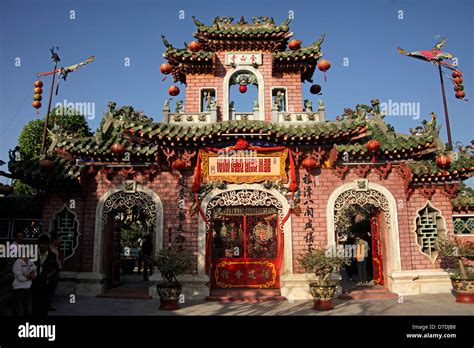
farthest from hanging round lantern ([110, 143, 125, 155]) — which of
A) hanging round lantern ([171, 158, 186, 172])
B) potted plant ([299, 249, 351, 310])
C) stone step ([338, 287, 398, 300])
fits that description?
stone step ([338, 287, 398, 300])

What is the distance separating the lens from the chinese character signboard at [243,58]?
12.4 metres

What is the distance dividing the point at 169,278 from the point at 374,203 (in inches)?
262

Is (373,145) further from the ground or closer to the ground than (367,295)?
further from the ground

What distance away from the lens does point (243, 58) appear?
12.5 m

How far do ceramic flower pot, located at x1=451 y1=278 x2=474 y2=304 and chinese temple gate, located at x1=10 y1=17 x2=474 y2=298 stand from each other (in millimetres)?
1310

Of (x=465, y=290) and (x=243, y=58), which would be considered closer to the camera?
(x=465, y=290)

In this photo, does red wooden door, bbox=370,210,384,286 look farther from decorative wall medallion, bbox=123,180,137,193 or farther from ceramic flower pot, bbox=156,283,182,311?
decorative wall medallion, bbox=123,180,137,193

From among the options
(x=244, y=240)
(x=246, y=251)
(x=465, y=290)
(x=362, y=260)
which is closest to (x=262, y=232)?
(x=244, y=240)

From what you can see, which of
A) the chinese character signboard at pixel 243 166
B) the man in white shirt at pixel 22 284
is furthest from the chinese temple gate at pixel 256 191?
the man in white shirt at pixel 22 284

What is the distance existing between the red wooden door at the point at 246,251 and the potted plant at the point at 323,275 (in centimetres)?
172

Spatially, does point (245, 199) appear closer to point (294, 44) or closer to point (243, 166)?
point (243, 166)
